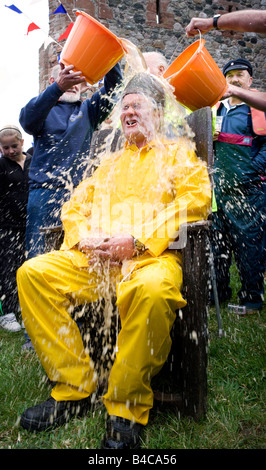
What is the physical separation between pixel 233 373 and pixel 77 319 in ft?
3.54

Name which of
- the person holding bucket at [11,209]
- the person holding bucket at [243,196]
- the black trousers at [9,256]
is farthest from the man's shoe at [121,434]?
the black trousers at [9,256]

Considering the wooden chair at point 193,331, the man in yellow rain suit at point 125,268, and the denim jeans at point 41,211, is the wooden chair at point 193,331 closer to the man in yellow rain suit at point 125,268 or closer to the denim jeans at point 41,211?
the man in yellow rain suit at point 125,268

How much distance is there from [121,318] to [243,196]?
255cm

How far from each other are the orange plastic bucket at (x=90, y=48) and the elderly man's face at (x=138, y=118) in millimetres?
279

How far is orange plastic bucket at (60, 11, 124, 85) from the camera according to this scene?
2.36 m

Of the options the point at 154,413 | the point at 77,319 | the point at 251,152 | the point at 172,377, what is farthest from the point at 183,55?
the point at 154,413

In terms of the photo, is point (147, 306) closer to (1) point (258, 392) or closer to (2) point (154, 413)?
(2) point (154, 413)

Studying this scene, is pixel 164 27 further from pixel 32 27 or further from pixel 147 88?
pixel 147 88

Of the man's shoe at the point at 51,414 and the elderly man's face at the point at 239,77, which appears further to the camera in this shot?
the elderly man's face at the point at 239,77

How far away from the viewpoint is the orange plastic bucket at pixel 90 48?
236 cm

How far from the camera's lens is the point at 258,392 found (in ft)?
7.39

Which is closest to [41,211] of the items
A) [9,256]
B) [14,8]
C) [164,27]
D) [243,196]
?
[9,256]

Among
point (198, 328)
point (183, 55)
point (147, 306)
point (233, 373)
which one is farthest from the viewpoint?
point (183, 55)
